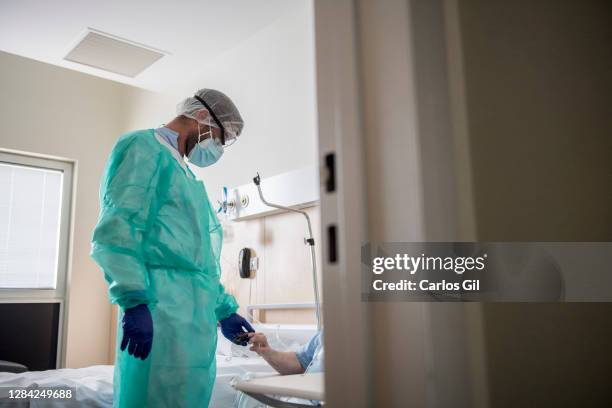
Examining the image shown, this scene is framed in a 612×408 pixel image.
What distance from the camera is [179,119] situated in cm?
190

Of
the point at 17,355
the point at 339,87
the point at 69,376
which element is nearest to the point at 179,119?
the point at 69,376

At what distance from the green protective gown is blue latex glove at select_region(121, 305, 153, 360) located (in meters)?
0.03

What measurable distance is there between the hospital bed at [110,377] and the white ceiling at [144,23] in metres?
1.64

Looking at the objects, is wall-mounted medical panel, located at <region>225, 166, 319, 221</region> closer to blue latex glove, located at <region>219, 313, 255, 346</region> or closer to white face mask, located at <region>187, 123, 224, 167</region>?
white face mask, located at <region>187, 123, 224, 167</region>

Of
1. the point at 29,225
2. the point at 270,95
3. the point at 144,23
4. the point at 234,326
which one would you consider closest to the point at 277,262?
the point at 234,326

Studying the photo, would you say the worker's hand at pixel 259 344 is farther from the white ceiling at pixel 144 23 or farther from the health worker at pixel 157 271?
the white ceiling at pixel 144 23

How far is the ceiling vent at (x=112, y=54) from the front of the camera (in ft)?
9.51

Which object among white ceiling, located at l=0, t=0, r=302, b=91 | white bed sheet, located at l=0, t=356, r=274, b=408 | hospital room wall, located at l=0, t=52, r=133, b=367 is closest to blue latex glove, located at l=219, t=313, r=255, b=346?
white bed sheet, located at l=0, t=356, r=274, b=408

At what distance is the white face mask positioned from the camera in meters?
1.92

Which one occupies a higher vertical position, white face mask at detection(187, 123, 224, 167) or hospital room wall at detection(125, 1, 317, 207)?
hospital room wall at detection(125, 1, 317, 207)

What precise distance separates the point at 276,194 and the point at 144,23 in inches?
46.6

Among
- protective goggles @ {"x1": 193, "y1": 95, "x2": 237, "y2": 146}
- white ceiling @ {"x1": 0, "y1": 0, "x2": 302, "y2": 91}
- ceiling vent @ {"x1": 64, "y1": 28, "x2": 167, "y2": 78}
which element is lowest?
protective goggles @ {"x1": 193, "y1": 95, "x2": 237, "y2": 146}

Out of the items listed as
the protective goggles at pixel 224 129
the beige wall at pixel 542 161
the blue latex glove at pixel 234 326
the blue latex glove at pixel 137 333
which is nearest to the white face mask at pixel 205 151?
the protective goggles at pixel 224 129

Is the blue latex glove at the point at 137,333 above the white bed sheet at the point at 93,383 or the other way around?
above
